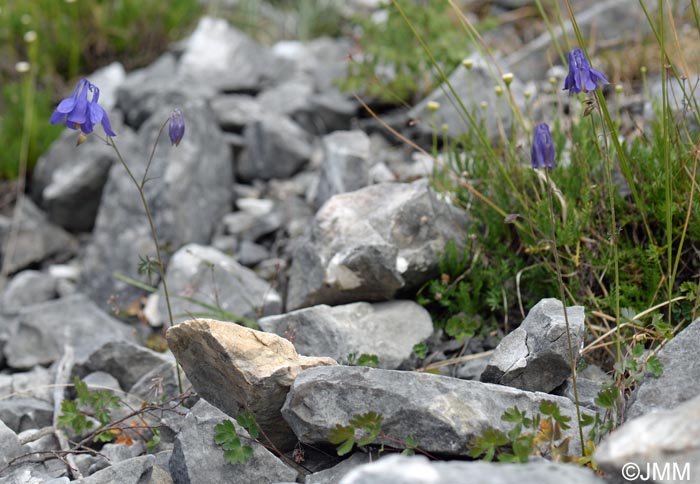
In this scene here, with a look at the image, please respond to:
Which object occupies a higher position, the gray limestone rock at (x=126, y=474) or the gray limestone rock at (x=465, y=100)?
the gray limestone rock at (x=465, y=100)

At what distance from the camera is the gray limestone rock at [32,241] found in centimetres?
470

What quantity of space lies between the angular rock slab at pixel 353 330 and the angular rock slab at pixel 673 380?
0.97 metres

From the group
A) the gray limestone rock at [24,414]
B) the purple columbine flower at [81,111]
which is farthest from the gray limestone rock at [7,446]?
the purple columbine flower at [81,111]

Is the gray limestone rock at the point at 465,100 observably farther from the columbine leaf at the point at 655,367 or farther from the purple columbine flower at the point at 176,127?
the columbine leaf at the point at 655,367

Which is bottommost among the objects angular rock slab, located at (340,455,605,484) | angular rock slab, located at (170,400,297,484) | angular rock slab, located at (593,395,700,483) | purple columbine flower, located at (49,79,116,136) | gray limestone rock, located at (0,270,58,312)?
gray limestone rock, located at (0,270,58,312)

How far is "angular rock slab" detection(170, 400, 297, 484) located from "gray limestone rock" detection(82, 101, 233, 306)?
1.87 meters

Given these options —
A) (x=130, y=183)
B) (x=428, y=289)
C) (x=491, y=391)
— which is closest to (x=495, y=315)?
(x=428, y=289)

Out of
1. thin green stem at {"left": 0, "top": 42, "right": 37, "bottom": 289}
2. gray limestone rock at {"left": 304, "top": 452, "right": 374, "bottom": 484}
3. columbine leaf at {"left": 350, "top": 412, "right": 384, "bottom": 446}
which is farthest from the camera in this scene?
thin green stem at {"left": 0, "top": 42, "right": 37, "bottom": 289}

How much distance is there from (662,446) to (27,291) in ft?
12.0

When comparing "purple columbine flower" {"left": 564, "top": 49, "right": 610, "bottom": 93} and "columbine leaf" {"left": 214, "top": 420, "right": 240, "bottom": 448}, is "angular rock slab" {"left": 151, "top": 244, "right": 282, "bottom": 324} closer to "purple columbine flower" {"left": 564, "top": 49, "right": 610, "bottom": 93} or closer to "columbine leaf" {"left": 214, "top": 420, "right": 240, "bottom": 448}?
"columbine leaf" {"left": 214, "top": 420, "right": 240, "bottom": 448}

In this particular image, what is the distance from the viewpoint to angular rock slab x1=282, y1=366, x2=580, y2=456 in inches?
83.7

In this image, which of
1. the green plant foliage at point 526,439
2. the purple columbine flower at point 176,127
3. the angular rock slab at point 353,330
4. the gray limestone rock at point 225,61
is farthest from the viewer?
the gray limestone rock at point 225,61

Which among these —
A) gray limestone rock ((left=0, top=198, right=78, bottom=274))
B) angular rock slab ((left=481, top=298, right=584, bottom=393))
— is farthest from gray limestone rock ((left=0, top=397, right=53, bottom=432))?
gray limestone rock ((left=0, top=198, right=78, bottom=274))

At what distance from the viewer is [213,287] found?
3527mm
